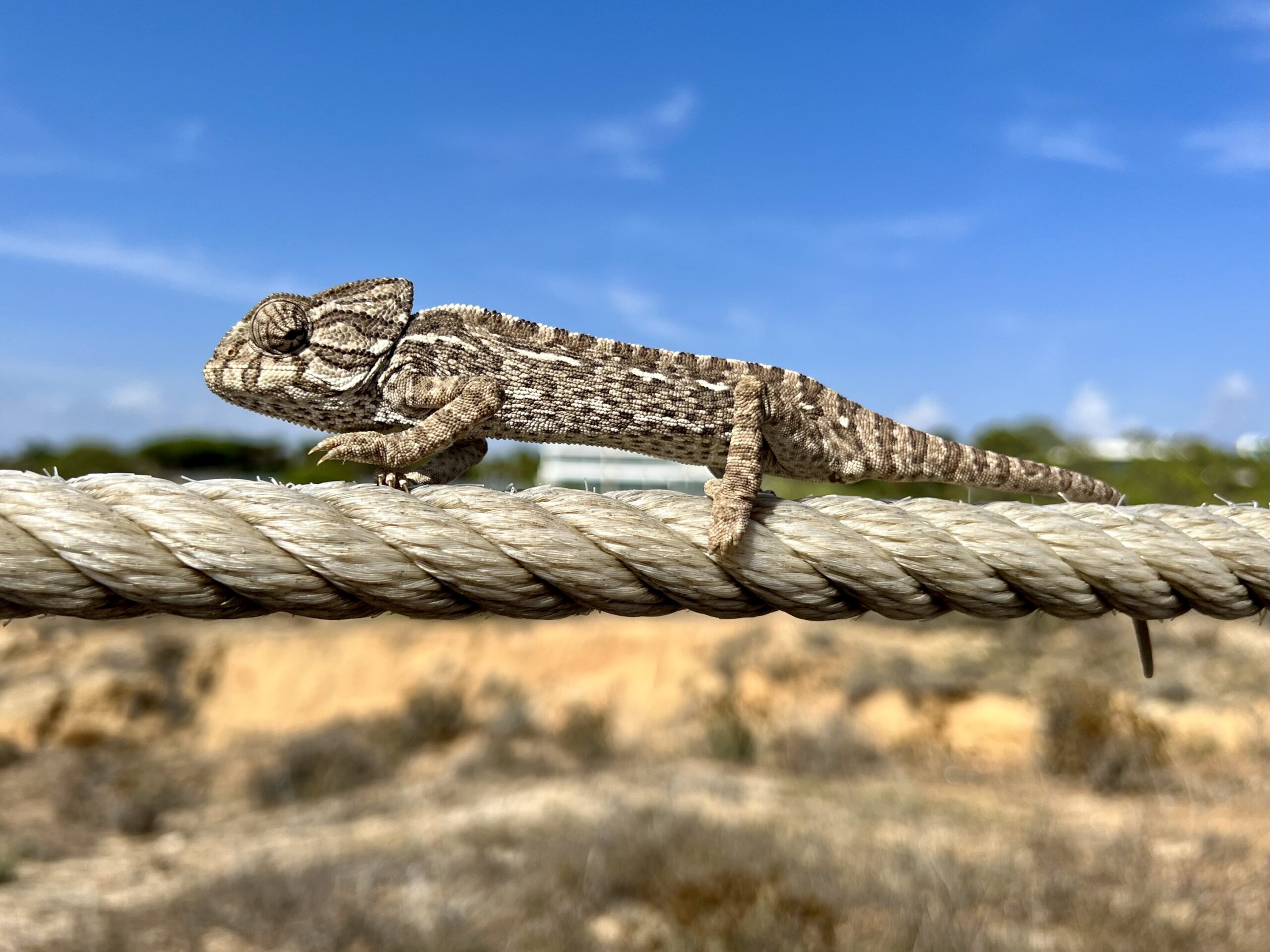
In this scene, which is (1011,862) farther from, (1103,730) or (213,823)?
(213,823)

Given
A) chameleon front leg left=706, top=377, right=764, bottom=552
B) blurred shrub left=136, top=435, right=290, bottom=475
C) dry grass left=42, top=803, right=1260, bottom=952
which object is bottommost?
dry grass left=42, top=803, right=1260, bottom=952

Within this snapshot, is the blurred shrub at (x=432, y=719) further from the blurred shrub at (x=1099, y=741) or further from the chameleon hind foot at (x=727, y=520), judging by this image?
the chameleon hind foot at (x=727, y=520)

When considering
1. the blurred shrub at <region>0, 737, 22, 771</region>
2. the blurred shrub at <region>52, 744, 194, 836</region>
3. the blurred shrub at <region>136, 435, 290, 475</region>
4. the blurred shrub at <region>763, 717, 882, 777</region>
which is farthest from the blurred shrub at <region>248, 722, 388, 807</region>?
the blurred shrub at <region>136, 435, 290, 475</region>

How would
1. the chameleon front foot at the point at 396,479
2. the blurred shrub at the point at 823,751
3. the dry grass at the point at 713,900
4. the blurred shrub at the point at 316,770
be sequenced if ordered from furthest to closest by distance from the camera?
the blurred shrub at the point at 316,770 < the blurred shrub at the point at 823,751 < the dry grass at the point at 713,900 < the chameleon front foot at the point at 396,479

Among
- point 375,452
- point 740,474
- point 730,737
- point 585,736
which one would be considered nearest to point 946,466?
point 740,474

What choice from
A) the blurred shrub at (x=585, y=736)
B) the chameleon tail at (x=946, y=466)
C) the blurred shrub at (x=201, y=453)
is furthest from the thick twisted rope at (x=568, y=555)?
the blurred shrub at (x=201, y=453)

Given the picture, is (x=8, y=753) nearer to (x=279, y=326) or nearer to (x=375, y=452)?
(x=279, y=326)

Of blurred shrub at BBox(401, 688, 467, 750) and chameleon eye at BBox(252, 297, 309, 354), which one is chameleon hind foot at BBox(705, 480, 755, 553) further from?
blurred shrub at BBox(401, 688, 467, 750)
